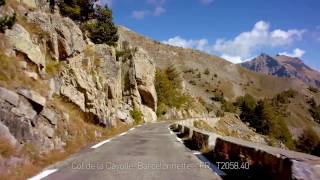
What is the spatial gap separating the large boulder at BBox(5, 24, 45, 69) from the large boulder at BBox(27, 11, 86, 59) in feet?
19.3

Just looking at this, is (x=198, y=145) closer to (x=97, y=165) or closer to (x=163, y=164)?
(x=163, y=164)

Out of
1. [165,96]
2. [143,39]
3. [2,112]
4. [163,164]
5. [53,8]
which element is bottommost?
[163,164]

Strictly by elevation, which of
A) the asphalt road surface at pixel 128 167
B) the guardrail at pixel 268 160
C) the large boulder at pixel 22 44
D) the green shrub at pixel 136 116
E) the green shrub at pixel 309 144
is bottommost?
the green shrub at pixel 309 144

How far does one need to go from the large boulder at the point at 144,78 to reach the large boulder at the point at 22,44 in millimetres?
49149

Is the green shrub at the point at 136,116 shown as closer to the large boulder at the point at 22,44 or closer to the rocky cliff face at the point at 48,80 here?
the rocky cliff face at the point at 48,80

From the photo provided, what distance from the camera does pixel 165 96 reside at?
87.2 meters

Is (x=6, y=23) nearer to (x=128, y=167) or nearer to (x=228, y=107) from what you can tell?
(x=128, y=167)

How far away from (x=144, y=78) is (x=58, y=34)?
140 ft

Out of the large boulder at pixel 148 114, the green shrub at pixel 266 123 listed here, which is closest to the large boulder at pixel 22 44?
the large boulder at pixel 148 114

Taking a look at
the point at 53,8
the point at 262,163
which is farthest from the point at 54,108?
the point at 53,8

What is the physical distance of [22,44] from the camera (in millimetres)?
19875

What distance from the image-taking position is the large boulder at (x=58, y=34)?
90.0ft

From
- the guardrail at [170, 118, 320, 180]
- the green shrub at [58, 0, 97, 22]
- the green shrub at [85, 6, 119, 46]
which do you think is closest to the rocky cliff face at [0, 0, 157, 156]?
the guardrail at [170, 118, 320, 180]

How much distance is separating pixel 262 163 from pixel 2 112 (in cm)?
638
